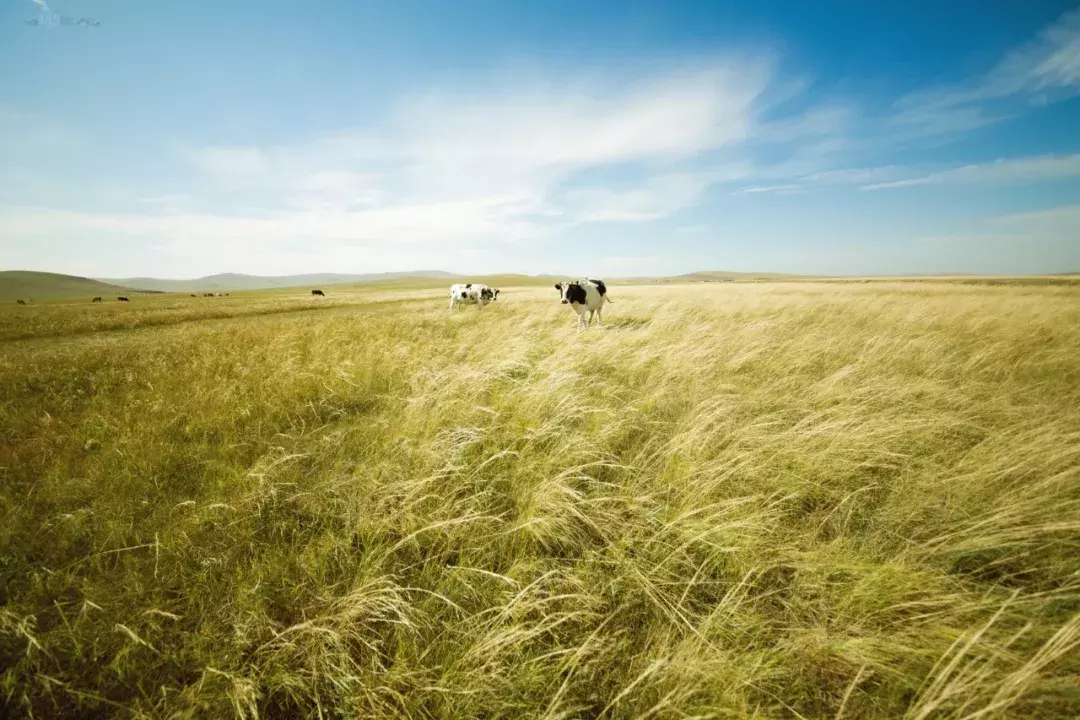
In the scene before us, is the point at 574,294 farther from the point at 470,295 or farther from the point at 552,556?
the point at 470,295

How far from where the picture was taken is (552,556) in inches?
80.4

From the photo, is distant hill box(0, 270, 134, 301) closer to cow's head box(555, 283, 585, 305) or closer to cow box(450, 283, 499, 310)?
cow box(450, 283, 499, 310)

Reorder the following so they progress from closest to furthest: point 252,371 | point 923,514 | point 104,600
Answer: point 104,600, point 923,514, point 252,371

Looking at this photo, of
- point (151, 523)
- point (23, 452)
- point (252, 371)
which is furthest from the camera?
point (252, 371)

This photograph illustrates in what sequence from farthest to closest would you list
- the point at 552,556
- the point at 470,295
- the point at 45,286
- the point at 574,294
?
the point at 45,286 → the point at 470,295 → the point at 574,294 → the point at 552,556

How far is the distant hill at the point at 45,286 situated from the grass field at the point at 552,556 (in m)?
182

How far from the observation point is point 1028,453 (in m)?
2.59

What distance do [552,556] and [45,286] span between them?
23880cm

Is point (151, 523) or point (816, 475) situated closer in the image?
point (151, 523)

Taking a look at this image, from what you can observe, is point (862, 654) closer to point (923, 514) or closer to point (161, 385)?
point (923, 514)

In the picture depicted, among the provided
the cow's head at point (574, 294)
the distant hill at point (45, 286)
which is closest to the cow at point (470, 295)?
the cow's head at point (574, 294)

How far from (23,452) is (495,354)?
4.87 m

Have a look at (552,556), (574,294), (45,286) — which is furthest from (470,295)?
(45,286)

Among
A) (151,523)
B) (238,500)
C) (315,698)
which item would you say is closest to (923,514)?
(315,698)
